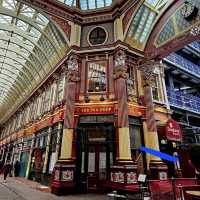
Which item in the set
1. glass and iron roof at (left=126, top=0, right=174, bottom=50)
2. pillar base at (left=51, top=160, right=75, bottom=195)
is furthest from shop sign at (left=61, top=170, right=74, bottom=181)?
glass and iron roof at (left=126, top=0, right=174, bottom=50)

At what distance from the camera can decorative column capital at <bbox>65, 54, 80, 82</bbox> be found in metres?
12.5

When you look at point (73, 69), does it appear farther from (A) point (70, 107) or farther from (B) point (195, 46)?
(B) point (195, 46)

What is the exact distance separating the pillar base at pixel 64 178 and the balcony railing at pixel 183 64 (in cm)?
1561

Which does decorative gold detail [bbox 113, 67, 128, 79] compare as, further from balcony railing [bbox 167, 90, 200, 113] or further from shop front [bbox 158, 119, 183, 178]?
balcony railing [bbox 167, 90, 200, 113]

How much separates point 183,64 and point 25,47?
18.2 metres

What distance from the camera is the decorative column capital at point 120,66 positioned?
12094mm

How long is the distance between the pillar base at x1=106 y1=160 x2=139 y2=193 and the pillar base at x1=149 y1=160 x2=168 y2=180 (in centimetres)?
167

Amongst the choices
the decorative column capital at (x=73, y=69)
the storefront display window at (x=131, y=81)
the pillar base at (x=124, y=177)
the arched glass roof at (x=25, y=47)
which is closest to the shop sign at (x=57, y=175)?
the pillar base at (x=124, y=177)

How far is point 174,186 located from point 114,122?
530 cm

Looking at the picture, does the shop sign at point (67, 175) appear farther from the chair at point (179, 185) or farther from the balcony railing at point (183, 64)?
the balcony railing at point (183, 64)

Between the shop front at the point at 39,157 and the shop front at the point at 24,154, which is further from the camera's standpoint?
the shop front at the point at 24,154

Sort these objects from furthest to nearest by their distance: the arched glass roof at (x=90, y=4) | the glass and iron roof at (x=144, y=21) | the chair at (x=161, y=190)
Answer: the arched glass roof at (x=90, y=4) → the glass and iron roof at (x=144, y=21) → the chair at (x=161, y=190)

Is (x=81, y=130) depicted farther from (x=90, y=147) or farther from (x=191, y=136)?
(x=191, y=136)

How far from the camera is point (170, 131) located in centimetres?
1237
